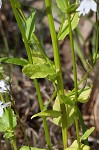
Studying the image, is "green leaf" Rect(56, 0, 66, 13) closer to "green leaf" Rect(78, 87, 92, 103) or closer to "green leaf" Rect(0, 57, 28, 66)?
"green leaf" Rect(0, 57, 28, 66)

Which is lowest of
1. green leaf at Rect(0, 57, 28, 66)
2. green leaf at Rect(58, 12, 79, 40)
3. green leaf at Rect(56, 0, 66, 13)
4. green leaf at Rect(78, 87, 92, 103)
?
green leaf at Rect(78, 87, 92, 103)

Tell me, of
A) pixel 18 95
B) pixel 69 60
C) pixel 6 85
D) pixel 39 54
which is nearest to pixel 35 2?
pixel 69 60

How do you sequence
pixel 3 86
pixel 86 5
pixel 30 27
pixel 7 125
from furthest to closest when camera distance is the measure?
pixel 7 125 < pixel 30 27 < pixel 3 86 < pixel 86 5

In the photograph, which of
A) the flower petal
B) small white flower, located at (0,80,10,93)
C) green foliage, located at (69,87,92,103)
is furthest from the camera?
green foliage, located at (69,87,92,103)

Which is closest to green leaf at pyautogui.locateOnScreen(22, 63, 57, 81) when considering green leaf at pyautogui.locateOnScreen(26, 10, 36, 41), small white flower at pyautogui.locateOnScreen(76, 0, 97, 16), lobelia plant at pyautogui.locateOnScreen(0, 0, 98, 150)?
lobelia plant at pyautogui.locateOnScreen(0, 0, 98, 150)

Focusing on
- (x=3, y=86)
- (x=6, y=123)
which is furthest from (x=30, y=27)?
(x=6, y=123)

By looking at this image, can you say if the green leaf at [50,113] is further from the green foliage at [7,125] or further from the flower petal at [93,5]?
the flower petal at [93,5]

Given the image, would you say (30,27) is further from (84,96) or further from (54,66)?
(84,96)

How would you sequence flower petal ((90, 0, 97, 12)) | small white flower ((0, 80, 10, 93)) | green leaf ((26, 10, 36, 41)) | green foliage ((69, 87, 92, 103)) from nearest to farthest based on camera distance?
flower petal ((90, 0, 97, 12)) → small white flower ((0, 80, 10, 93)) → green leaf ((26, 10, 36, 41)) → green foliage ((69, 87, 92, 103))

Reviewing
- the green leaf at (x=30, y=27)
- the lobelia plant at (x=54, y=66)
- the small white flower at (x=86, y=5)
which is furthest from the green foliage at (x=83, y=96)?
the small white flower at (x=86, y=5)
